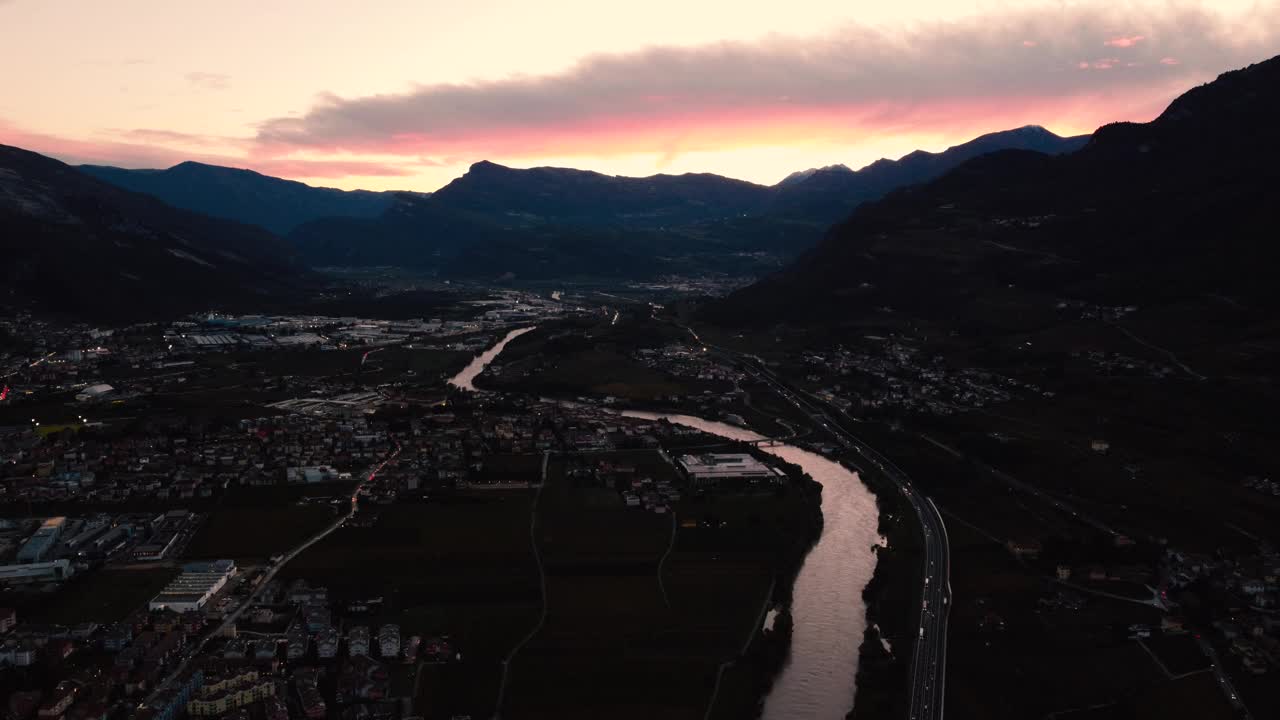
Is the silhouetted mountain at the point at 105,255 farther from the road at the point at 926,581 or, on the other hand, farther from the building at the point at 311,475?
the road at the point at 926,581

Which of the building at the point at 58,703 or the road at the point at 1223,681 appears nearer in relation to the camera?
the building at the point at 58,703

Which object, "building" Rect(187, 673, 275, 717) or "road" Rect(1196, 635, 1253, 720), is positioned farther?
"road" Rect(1196, 635, 1253, 720)

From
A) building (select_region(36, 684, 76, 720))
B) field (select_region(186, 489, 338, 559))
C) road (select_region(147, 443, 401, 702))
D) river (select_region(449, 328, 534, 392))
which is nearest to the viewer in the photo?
building (select_region(36, 684, 76, 720))

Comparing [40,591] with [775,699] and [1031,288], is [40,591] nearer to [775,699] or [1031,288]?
[775,699]

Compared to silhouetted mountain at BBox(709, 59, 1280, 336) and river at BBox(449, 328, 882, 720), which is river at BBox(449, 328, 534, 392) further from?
river at BBox(449, 328, 882, 720)

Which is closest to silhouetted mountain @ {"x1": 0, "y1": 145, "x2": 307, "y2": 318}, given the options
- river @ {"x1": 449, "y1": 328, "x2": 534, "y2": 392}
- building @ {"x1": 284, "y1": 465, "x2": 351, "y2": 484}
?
river @ {"x1": 449, "y1": 328, "x2": 534, "y2": 392}

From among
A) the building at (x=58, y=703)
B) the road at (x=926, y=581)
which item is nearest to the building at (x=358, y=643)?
the building at (x=58, y=703)

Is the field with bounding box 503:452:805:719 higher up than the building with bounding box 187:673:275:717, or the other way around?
the building with bounding box 187:673:275:717
